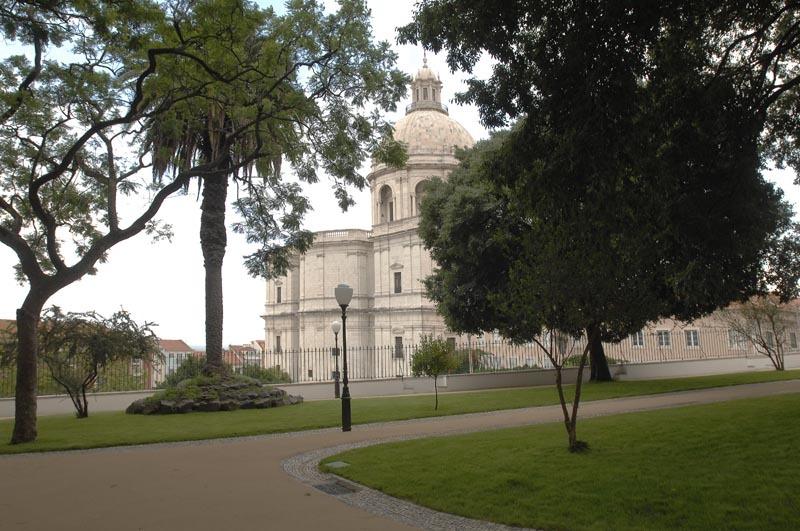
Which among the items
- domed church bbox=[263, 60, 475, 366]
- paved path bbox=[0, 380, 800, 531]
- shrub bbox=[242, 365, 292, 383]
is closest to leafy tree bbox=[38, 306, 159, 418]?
paved path bbox=[0, 380, 800, 531]

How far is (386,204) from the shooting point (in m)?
63.5

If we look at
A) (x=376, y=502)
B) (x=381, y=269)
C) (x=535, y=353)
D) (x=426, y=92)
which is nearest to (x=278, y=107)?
(x=376, y=502)

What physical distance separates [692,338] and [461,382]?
16.9 meters

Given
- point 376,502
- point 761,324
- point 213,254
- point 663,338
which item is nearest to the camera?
point 376,502

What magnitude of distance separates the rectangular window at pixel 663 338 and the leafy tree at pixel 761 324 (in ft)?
10.4

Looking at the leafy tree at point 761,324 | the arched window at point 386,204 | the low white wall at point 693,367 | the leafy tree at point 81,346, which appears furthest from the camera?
the arched window at point 386,204

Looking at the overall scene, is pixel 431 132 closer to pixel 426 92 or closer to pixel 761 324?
pixel 426 92

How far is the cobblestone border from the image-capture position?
5.95m

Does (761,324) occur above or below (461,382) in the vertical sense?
above

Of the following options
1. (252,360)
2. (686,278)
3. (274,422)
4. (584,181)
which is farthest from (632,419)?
(252,360)

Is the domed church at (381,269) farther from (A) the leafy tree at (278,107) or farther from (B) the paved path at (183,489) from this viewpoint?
(B) the paved path at (183,489)

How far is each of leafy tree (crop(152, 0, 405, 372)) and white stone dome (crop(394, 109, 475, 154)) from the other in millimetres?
40911

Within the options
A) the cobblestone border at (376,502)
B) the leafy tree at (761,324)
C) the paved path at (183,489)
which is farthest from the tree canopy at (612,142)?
the leafy tree at (761,324)

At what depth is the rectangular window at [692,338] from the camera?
35.1 meters
